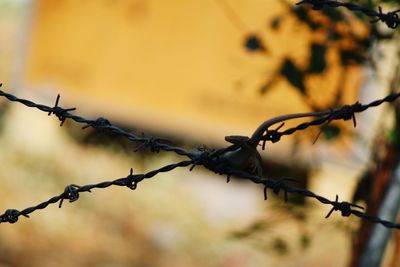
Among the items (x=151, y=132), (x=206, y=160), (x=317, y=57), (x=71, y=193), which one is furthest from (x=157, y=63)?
(x=206, y=160)

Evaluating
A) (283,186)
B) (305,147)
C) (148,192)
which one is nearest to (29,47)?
(148,192)

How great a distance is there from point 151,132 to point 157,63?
68 centimetres

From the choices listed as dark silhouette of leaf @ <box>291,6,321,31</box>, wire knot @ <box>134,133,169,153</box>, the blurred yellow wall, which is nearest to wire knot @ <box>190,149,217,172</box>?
wire knot @ <box>134,133,169,153</box>

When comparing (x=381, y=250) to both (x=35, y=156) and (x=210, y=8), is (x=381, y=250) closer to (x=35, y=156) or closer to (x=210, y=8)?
(x=210, y=8)

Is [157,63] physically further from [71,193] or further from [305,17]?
[71,193]

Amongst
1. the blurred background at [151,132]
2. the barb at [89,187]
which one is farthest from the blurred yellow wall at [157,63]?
the barb at [89,187]

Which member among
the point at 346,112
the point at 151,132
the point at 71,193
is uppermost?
the point at 151,132

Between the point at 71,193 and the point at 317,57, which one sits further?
the point at 317,57

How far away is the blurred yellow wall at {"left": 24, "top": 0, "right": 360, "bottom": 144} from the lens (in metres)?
7.64

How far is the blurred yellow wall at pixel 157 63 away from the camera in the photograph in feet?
25.1

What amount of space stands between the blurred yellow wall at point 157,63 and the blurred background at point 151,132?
0.01 meters

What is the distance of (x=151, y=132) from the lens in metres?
8.35

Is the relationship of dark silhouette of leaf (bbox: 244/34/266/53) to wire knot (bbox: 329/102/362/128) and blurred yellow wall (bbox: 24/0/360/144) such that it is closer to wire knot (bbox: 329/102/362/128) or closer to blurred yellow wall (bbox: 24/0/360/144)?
wire knot (bbox: 329/102/362/128)

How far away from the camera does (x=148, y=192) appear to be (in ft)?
26.3
